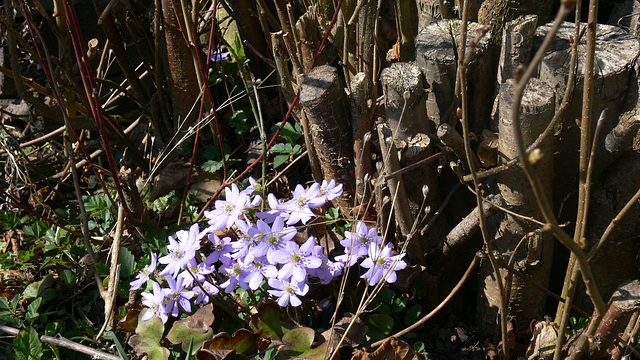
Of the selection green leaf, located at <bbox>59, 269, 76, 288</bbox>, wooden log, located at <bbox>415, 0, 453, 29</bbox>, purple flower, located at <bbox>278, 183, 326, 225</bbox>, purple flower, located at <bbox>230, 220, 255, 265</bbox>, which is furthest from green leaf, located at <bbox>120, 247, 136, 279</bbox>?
wooden log, located at <bbox>415, 0, 453, 29</bbox>

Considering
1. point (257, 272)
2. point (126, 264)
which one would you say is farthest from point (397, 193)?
point (126, 264)

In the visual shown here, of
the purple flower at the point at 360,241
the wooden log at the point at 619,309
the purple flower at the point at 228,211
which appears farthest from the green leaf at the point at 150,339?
the wooden log at the point at 619,309

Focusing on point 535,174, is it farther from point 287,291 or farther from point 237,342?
point 237,342

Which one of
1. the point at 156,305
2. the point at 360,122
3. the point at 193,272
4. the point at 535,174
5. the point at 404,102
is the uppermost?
the point at 535,174

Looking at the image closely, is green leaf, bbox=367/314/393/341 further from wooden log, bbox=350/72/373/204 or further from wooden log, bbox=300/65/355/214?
wooden log, bbox=300/65/355/214

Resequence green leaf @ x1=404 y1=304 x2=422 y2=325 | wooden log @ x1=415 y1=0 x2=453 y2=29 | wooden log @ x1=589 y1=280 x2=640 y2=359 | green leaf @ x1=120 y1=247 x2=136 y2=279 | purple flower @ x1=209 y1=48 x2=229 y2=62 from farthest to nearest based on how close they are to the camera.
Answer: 1. purple flower @ x1=209 y1=48 x2=229 y2=62
2. green leaf @ x1=120 y1=247 x2=136 y2=279
3. wooden log @ x1=415 y1=0 x2=453 y2=29
4. green leaf @ x1=404 y1=304 x2=422 y2=325
5. wooden log @ x1=589 y1=280 x2=640 y2=359

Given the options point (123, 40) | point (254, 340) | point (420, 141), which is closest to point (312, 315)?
point (254, 340)

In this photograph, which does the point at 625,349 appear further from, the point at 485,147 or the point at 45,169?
the point at 45,169
